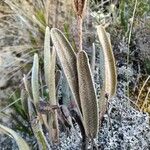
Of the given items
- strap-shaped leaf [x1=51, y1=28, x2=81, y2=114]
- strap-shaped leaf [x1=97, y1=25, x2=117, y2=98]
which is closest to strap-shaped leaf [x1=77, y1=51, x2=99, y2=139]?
strap-shaped leaf [x1=51, y1=28, x2=81, y2=114]

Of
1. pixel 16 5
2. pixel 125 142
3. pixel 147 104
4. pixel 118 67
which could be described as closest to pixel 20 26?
pixel 16 5

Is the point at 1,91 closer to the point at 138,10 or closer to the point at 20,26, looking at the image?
the point at 20,26

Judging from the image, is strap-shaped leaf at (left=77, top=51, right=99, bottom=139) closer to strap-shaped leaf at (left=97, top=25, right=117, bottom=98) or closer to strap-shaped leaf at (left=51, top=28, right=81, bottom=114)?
strap-shaped leaf at (left=51, top=28, right=81, bottom=114)

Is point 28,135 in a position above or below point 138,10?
below

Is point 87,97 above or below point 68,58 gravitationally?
below

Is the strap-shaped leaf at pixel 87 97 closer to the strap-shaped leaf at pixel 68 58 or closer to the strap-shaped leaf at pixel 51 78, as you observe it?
the strap-shaped leaf at pixel 68 58

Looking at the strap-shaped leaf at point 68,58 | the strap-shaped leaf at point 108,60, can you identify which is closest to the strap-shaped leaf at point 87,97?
the strap-shaped leaf at point 68,58
